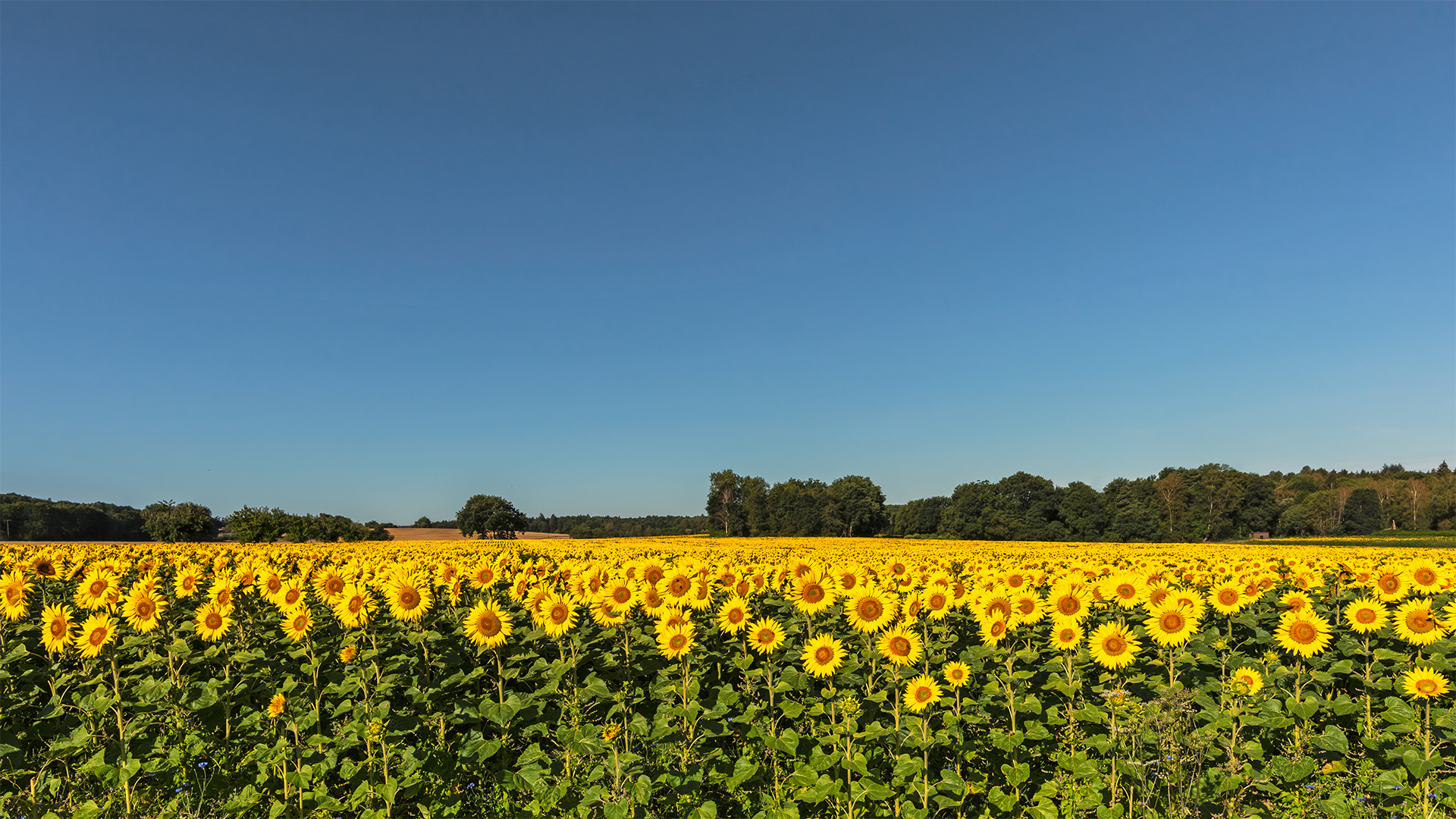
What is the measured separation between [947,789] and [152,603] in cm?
818

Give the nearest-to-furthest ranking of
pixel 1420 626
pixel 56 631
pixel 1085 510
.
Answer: pixel 1420 626 < pixel 56 631 < pixel 1085 510

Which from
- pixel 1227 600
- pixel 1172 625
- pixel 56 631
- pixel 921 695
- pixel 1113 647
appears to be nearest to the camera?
pixel 921 695

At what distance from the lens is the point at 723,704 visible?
20.2ft

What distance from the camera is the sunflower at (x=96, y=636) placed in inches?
252

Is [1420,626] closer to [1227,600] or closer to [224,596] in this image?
[1227,600]

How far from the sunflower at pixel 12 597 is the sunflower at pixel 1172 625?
12634 millimetres

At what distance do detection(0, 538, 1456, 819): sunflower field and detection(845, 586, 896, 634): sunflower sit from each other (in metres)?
0.03

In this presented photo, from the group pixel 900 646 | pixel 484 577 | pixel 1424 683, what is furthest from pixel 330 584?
pixel 1424 683

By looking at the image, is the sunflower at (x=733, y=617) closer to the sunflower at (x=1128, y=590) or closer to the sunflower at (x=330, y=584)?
the sunflower at (x=330, y=584)

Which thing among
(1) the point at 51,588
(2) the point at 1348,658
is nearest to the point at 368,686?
(1) the point at 51,588

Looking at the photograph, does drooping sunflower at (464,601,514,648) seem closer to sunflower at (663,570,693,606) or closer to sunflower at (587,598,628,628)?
sunflower at (587,598,628,628)

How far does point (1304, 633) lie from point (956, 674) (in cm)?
390

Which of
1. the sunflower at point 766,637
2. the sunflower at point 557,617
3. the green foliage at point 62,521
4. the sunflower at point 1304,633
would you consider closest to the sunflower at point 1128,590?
the sunflower at point 1304,633

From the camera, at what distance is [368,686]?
20.9 ft
